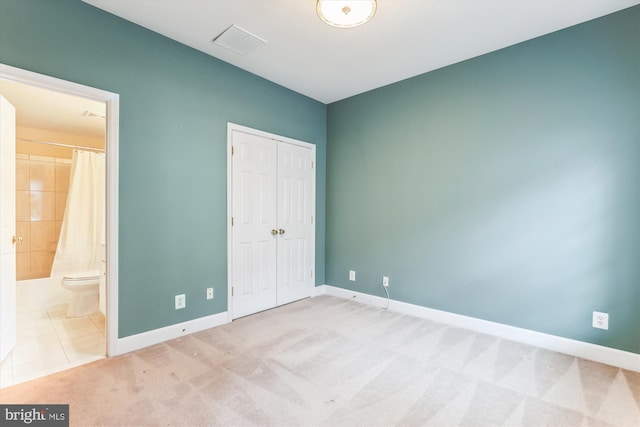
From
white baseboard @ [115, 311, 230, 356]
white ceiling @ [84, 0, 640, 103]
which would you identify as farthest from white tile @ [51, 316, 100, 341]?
white ceiling @ [84, 0, 640, 103]

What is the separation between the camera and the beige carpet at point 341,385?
1.61 meters

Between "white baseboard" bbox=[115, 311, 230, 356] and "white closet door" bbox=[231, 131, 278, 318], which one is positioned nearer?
"white baseboard" bbox=[115, 311, 230, 356]

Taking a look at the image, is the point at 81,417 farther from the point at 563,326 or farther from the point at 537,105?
the point at 537,105

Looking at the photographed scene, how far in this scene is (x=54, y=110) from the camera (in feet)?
11.3

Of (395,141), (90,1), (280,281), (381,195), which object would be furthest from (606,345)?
(90,1)

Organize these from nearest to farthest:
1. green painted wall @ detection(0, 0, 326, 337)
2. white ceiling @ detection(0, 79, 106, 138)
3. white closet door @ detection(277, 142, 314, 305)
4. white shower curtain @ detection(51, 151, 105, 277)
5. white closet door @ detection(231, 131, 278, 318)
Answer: green painted wall @ detection(0, 0, 326, 337)
white ceiling @ detection(0, 79, 106, 138)
white closet door @ detection(231, 131, 278, 318)
white closet door @ detection(277, 142, 314, 305)
white shower curtain @ detection(51, 151, 105, 277)

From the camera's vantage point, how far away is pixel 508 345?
2.50 metres

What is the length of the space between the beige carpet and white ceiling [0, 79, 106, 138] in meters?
2.43

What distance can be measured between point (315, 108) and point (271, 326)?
9.27 ft

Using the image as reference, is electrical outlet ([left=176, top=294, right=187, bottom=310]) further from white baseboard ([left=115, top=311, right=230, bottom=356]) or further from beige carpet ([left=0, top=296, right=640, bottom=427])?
beige carpet ([left=0, top=296, right=640, bottom=427])

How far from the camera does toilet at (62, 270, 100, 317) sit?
3.09 meters

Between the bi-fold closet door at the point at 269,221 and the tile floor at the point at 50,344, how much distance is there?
1.23 metres

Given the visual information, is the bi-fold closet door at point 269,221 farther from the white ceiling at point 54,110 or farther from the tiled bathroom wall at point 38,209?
the tiled bathroom wall at point 38,209

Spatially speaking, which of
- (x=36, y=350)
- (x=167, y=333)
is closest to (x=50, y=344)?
(x=36, y=350)
